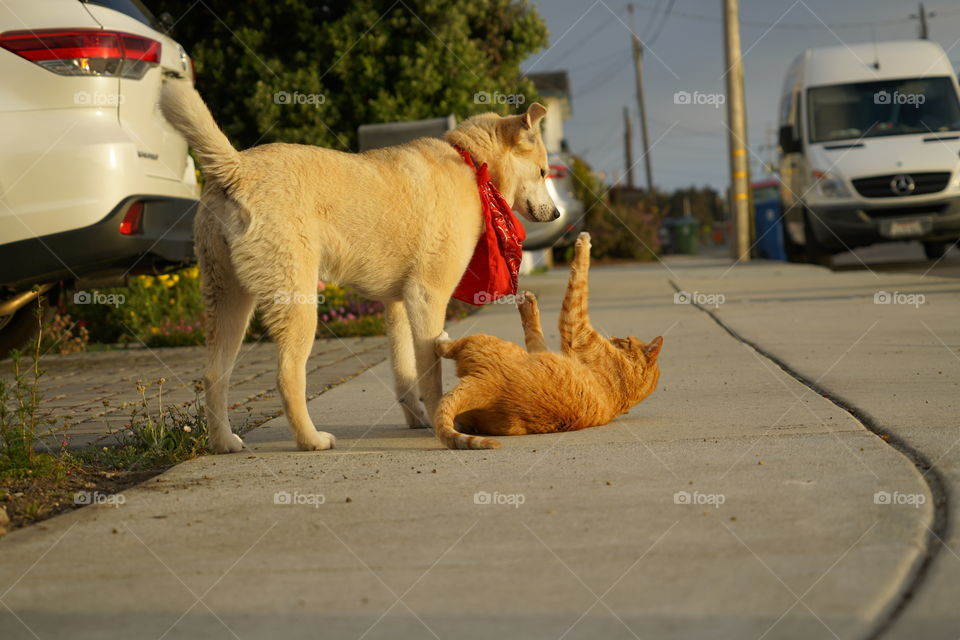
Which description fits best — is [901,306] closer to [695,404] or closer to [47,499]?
[695,404]

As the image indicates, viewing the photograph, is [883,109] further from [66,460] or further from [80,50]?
[66,460]

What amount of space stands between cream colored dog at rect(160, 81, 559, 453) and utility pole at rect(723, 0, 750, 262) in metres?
18.1

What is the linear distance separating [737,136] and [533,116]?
18.0 metres

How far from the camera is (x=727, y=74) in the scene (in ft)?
74.8

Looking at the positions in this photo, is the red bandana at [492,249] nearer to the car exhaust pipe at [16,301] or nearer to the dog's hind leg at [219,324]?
the dog's hind leg at [219,324]

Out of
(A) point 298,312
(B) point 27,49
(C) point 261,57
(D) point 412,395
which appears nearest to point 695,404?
(D) point 412,395

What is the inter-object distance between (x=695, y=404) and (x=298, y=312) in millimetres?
2192

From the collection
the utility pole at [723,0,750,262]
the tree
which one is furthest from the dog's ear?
the utility pole at [723,0,750,262]

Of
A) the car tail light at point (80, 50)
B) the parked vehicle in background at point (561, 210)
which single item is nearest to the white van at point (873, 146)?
the parked vehicle in background at point (561, 210)

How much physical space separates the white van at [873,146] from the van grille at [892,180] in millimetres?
15

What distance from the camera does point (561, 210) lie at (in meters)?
13.6

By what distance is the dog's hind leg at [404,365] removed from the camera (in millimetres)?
5293

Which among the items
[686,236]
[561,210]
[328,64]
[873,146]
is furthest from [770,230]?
[686,236]

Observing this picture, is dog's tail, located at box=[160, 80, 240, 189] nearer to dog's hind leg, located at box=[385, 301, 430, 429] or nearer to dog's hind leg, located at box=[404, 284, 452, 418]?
dog's hind leg, located at box=[404, 284, 452, 418]
